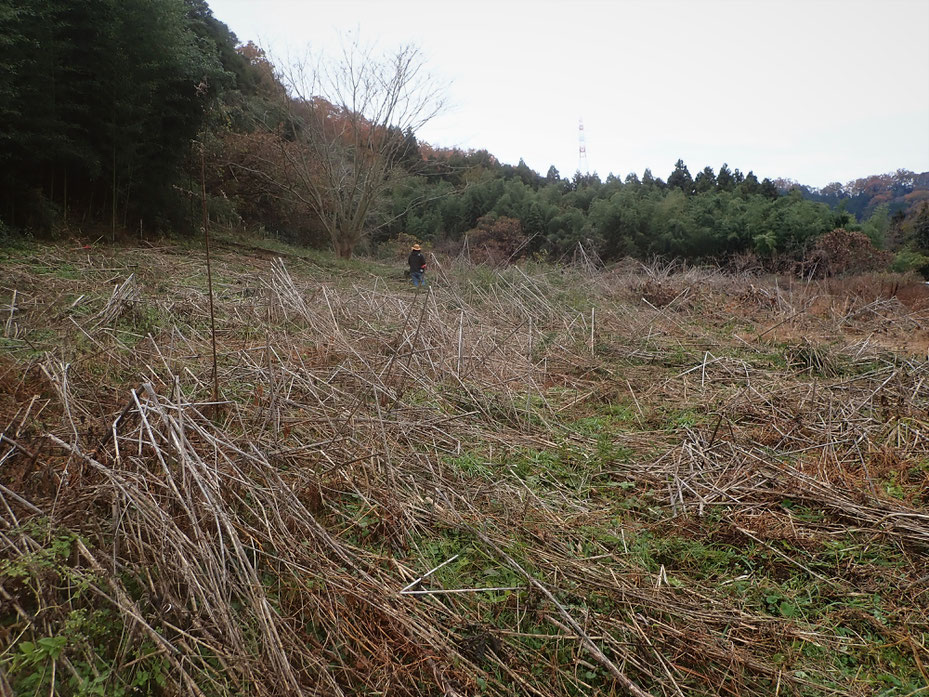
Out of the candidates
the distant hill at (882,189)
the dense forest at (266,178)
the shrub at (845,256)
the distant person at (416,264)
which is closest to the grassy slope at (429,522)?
the dense forest at (266,178)

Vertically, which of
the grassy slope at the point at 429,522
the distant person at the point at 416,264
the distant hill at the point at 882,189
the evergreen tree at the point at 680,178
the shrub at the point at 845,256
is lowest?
the grassy slope at the point at 429,522

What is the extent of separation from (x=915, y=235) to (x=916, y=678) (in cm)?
1506

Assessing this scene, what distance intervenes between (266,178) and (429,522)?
1498cm

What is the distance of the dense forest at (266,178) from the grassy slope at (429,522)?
41.7 inches

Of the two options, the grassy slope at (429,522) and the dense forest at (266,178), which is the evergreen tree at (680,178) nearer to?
the dense forest at (266,178)

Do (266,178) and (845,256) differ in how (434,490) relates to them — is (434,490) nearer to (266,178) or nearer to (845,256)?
(845,256)

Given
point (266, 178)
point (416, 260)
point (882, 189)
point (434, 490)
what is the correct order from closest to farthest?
point (434, 490)
point (416, 260)
point (266, 178)
point (882, 189)

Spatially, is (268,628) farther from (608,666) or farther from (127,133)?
(127,133)

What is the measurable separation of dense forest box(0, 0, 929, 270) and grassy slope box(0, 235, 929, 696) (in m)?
1.06

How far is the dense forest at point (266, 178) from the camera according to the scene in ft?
23.9

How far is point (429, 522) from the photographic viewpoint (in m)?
2.13

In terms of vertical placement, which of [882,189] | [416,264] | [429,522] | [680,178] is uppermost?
[882,189]

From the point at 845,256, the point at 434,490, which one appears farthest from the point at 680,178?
the point at 434,490

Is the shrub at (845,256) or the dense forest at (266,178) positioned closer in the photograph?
the dense forest at (266,178)
